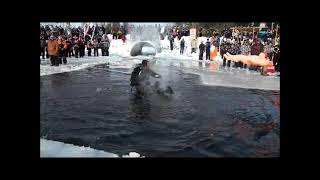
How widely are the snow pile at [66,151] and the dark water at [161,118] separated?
1.5 inches

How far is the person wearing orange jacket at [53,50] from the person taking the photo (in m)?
3.75

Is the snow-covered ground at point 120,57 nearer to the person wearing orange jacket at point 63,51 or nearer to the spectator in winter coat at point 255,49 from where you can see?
the person wearing orange jacket at point 63,51

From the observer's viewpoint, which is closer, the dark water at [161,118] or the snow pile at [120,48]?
the dark water at [161,118]

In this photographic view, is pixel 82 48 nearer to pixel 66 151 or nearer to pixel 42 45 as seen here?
pixel 42 45

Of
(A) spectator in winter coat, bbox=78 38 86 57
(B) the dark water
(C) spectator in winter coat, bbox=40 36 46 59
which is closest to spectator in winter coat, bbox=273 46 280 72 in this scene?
(B) the dark water

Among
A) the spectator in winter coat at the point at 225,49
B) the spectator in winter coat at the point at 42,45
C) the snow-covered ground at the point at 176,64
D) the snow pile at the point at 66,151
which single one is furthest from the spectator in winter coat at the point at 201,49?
the spectator in winter coat at the point at 42,45

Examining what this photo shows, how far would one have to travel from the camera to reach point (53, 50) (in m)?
3.77

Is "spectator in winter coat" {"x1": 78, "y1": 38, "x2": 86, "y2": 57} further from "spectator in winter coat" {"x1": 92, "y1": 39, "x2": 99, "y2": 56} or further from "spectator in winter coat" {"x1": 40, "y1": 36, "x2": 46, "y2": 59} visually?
"spectator in winter coat" {"x1": 40, "y1": 36, "x2": 46, "y2": 59}

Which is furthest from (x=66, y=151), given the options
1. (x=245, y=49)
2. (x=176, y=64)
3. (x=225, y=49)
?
(x=245, y=49)

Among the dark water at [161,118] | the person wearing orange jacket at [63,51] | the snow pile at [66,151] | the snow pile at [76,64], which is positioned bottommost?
the snow pile at [66,151]

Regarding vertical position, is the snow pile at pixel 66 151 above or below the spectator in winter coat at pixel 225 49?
below

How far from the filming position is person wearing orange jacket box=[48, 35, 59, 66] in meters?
3.75
